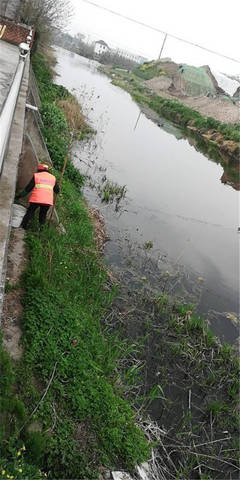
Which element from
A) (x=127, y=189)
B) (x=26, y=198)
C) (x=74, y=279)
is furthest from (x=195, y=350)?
(x=127, y=189)

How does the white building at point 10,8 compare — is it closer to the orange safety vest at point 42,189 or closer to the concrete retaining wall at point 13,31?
the concrete retaining wall at point 13,31

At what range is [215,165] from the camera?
22.2 metres

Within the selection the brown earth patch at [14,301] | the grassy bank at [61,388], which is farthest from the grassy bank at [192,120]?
the brown earth patch at [14,301]

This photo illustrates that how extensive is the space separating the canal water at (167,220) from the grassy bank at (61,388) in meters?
2.54

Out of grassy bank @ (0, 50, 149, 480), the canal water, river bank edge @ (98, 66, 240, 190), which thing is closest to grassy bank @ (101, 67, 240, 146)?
river bank edge @ (98, 66, 240, 190)

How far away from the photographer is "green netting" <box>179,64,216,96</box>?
57.8 metres

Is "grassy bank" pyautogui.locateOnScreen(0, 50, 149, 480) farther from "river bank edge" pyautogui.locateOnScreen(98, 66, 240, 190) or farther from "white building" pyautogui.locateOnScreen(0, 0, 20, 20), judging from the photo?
"white building" pyautogui.locateOnScreen(0, 0, 20, 20)

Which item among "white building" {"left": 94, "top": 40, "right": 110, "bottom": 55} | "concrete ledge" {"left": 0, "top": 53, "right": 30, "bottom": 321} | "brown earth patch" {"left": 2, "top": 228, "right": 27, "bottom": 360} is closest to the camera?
"concrete ledge" {"left": 0, "top": 53, "right": 30, "bottom": 321}

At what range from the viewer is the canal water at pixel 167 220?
8.35 metres

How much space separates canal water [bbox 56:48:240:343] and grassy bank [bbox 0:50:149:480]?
254cm

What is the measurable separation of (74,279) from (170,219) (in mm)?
6683

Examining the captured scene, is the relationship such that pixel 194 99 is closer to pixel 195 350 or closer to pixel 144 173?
pixel 144 173

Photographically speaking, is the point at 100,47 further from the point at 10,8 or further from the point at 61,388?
the point at 61,388

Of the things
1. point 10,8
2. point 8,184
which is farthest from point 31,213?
point 10,8
